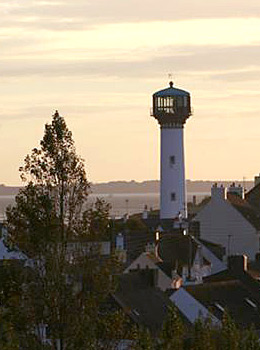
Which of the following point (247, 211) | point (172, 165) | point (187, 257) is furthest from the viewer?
point (172, 165)

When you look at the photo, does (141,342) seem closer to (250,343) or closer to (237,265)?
(250,343)

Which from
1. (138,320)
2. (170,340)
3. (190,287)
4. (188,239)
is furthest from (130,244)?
(170,340)

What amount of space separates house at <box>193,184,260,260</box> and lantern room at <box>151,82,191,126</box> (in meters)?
18.8

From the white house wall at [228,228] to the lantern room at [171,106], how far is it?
62.7 feet

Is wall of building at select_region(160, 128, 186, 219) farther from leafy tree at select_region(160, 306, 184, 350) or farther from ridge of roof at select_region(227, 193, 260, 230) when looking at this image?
leafy tree at select_region(160, 306, 184, 350)

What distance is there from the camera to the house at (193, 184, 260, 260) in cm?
11212

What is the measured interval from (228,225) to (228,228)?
31cm

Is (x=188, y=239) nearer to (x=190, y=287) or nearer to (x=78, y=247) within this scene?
(x=190, y=287)

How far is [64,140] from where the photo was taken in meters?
37.6

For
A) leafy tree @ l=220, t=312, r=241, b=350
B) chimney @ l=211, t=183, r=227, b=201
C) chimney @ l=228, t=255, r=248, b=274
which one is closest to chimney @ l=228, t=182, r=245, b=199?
chimney @ l=211, t=183, r=227, b=201

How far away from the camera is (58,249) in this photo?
37.0 meters

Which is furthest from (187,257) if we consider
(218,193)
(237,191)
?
(237,191)

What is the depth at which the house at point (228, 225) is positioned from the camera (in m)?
112

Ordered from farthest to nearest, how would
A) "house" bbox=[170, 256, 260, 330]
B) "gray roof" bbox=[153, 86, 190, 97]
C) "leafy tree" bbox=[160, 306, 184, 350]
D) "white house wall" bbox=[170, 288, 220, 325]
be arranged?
1. "gray roof" bbox=[153, 86, 190, 97]
2. "house" bbox=[170, 256, 260, 330]
3. "white house wall" bbox=[170, 288, 220, 325]
4. "leafy tree" bbox=[160, 306, 184, 350]
